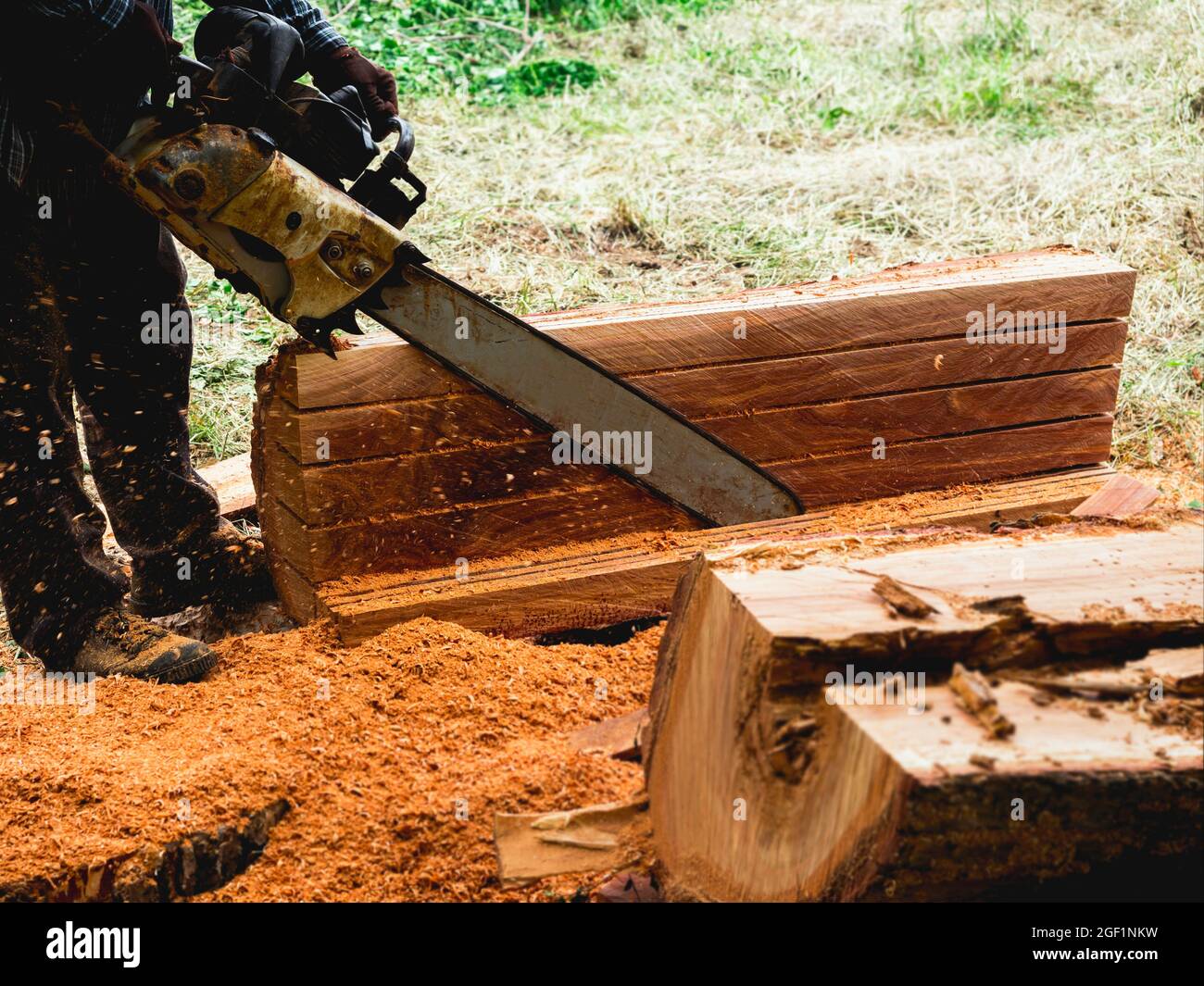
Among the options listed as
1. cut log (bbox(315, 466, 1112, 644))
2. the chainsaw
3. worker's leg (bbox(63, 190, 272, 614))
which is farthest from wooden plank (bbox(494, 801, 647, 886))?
worker's leg (bbox(63, 190, 272, 614))

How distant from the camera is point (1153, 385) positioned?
4.23 meters

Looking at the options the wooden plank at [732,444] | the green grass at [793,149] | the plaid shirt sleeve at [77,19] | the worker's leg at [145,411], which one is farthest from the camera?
the green grass at [793,149]

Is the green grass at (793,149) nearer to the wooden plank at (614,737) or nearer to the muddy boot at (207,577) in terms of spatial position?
the muddy boot at (207,577)

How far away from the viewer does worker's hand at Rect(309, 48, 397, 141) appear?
2693 mm

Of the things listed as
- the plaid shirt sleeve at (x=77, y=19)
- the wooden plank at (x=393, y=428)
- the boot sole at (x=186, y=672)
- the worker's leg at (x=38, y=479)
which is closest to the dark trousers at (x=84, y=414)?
the worker's leg at (x=38, y=479)

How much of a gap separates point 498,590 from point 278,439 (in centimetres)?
63

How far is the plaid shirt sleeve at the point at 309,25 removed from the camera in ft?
8.96

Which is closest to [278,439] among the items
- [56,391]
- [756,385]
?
[56,391]

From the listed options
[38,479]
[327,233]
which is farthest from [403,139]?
[38,479]

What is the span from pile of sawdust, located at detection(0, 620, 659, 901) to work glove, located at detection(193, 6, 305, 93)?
48.4 inches

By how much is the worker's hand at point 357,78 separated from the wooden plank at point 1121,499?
6.13 feet

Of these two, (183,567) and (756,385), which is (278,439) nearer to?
(183,567)

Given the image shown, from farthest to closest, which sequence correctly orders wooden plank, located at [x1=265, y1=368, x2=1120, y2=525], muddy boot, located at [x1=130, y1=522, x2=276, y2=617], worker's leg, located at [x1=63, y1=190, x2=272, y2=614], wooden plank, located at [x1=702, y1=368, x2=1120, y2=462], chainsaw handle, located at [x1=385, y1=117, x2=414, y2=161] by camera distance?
muddy boot, located at [x1=130, y1=522, x2=276, y2=617]
wooden plank, located at [x1=702, y1=368, x2=1120, y2=462]
worker's leg, located at [x1=63, y1=190, x2=272, y2=614]
wooden plank, located at [x1=265, y1=368, x2=1120, y2=525]
chainsaw handle, located at [x1=385, y1=117, x2=414, y2=161]

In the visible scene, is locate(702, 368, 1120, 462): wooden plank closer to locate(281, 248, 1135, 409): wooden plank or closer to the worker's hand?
locate(281, 248, 1135, 409): wooden plank
